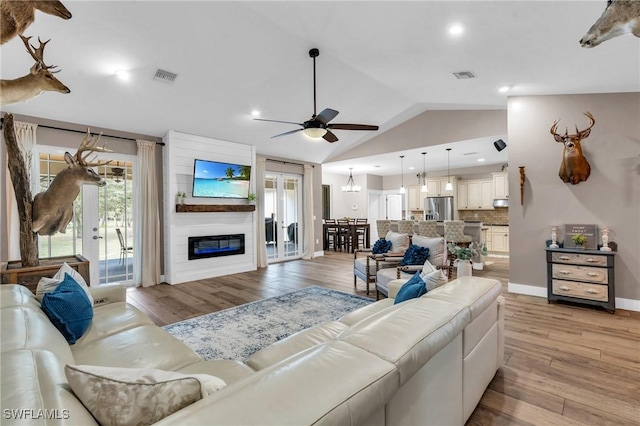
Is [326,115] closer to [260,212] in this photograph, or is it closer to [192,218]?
[192,218]

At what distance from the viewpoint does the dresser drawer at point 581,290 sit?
371 cm

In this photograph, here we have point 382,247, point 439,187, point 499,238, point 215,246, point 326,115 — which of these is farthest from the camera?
point 439,187

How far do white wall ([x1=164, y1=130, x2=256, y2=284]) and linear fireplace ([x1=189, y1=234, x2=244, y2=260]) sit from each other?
0.28 ft

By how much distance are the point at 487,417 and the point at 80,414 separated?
2148 millimetres

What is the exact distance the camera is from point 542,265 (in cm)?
434

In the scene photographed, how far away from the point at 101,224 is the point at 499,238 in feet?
30.2

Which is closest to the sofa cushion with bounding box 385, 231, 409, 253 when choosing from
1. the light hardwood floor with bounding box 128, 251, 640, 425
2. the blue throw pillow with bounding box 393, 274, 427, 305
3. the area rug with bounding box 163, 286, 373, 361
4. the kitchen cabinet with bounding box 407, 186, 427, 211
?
the light hardwood floor with bounding box 128, 251, 640, 425

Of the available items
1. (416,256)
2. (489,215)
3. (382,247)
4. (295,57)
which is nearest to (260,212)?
(382,247)

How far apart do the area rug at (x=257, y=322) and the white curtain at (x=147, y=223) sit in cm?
222

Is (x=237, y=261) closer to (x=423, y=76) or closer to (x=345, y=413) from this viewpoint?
(x=423, y=76)

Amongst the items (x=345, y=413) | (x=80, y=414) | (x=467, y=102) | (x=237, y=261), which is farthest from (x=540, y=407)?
(x=237, y=261)

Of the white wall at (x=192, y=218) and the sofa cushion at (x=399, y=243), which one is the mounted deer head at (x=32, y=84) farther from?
the sofa cushion at (x=399, y=243)

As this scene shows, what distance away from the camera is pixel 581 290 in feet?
12.6

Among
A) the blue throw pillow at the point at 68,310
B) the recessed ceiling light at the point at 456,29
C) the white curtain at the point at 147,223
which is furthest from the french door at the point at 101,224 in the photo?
Answer: the recessed ceiling light at the point at 456,29
